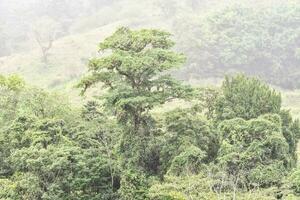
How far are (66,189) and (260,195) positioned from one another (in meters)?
10.3

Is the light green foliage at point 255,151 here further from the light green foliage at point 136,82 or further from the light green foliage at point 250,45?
the light green foliage at point 250,45

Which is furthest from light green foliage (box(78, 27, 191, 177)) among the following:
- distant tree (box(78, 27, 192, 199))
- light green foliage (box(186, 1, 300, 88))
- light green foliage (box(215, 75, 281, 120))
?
light green foliage (box(186, 1, 300, 88))

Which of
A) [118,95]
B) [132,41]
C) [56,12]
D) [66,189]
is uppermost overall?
[56,12]

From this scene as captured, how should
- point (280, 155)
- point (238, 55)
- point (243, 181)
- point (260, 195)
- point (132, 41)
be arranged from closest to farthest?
point (260, 195) → point (243, 181) → point (280, 155) → point (132, 41) → point (238, 55)

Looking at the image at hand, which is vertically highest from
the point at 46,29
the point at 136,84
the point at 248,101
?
the point at 46,29

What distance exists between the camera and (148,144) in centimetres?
3050

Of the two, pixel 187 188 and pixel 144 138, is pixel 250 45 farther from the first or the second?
pixel 187 188

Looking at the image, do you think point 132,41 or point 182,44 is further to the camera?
point 182,44

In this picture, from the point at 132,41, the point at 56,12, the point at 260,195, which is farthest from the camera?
the point at 56,12

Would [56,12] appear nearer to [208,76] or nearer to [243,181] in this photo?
[208,76]

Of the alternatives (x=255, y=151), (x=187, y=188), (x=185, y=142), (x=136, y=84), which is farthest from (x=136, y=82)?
(x=187, y=188)

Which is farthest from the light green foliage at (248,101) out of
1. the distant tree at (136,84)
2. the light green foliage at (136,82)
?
the light green foliage at (136,82)

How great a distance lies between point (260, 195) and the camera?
2386 cm

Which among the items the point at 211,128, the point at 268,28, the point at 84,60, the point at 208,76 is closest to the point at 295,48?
the point at 268,28
